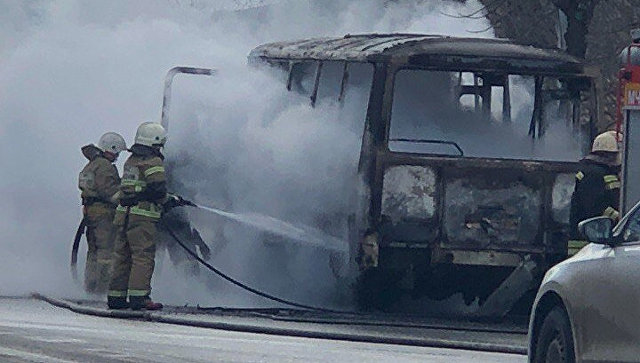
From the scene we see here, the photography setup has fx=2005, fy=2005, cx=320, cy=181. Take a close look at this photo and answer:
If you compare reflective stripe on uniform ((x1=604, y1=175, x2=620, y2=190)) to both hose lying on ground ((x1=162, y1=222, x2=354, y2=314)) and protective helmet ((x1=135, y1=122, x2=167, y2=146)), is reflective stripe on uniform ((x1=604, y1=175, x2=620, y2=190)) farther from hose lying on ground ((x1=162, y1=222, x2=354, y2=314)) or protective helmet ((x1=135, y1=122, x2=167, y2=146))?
protective helmet ((x1=135, y1=122, x2=167, y2=146))

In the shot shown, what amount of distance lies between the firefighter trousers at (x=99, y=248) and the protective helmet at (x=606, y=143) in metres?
5.03

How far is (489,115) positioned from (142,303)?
3.71 metres

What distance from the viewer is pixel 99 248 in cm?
1961

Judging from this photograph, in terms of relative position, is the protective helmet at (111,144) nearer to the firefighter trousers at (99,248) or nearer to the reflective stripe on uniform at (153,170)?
the firefighter trousers at (99,248)

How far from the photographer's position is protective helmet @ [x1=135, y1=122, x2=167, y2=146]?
18.0m

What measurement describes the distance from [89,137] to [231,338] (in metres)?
7.75

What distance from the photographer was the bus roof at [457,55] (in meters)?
17.7

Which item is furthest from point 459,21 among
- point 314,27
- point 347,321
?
point 347,321

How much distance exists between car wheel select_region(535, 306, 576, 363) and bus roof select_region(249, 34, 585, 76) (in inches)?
267

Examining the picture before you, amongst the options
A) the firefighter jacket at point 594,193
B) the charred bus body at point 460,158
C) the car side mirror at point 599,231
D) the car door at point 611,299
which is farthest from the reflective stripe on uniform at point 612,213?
the car side mirror at point 599,231

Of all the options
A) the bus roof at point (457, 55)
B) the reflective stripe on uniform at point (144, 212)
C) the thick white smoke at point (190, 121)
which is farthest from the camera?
the thick white smoke at point (190, 121)

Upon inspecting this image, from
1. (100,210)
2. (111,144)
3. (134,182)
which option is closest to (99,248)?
(100,210)

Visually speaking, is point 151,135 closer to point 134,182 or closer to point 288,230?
point 134,182

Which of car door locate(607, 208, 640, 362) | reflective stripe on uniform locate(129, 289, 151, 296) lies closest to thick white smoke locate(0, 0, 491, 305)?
reflective stripe on uniform locate(129, 289, 151, 296)
